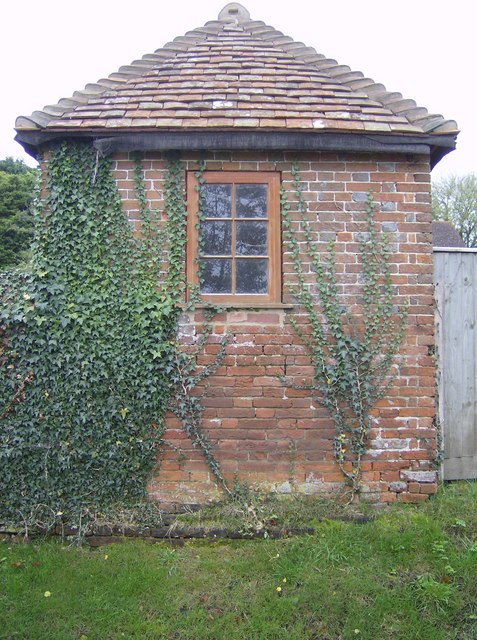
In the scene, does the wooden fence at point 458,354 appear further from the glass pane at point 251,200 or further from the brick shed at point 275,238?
the glass pane at point 251,200

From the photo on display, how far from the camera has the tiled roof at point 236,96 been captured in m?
4.79

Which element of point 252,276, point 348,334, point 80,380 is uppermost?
point 252,276

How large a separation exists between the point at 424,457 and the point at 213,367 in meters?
2.18

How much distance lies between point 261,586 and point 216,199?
3.39 m

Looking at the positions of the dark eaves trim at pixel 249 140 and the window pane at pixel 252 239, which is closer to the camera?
the dark eaves trim at pixel 249 140

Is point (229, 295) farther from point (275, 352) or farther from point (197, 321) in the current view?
point (275, 352)

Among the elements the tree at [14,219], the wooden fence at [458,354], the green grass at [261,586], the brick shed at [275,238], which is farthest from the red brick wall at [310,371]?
the tree at [14,219]

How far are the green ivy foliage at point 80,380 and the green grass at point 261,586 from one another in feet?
1.84

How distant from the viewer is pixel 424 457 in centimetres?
484

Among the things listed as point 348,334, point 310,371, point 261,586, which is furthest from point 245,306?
point 261,586

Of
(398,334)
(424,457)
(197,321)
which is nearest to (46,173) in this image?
(197,321)

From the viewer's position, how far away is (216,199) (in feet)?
16.3

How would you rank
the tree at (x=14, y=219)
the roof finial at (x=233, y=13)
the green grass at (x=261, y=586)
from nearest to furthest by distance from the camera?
the green grass at (x=261, y=586), the roof finial at (x=233, y=13), the tree at (x=14, y=219)

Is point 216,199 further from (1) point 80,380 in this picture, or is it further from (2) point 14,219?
(2) point 14,219
